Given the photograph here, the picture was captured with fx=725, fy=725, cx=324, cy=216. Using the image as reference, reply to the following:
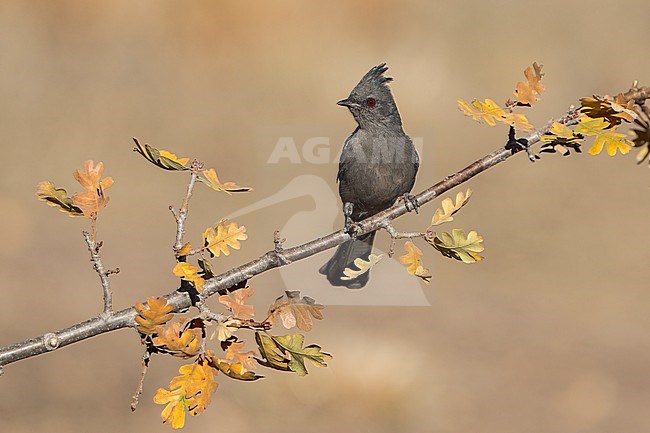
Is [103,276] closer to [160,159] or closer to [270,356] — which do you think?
[160,159]

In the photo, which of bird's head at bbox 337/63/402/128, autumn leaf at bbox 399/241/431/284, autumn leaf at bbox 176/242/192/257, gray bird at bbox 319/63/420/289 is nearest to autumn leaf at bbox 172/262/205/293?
autumn leaf at bbox 176/242/192/257

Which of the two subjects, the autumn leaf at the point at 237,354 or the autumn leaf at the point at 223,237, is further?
the autumn leaf at the point at 223,237

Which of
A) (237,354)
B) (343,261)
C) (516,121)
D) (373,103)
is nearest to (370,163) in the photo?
(373,103)

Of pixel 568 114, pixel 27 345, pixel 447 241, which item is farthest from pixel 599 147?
pixel 27 345

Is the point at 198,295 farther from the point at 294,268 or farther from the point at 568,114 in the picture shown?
the point at 294,268

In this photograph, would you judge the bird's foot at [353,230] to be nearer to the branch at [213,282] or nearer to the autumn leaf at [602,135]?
the branch at [213,282]

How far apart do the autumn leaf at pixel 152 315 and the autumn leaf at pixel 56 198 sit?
0.46 m

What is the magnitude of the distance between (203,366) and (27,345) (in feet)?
2.10

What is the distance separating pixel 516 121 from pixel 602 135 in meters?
0.25

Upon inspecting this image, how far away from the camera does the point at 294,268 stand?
9.76 m

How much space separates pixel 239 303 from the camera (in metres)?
2.24

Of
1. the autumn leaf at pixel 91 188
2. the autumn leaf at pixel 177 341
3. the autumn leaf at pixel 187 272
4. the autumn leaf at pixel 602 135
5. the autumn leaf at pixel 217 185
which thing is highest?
the autumn leaf at pixel 91 188

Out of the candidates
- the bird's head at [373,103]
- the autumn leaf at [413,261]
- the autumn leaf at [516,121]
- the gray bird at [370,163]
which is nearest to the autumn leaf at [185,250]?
Answer: the autumn leaf at [413,261]

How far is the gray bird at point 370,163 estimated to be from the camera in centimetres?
550
